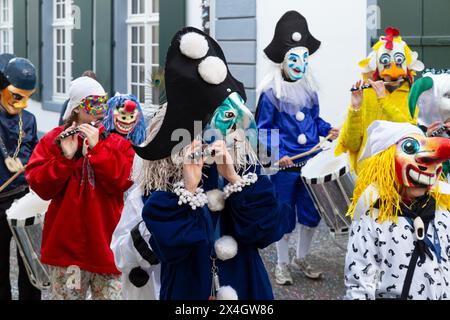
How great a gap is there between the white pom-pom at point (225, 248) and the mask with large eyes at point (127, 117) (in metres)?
1.88

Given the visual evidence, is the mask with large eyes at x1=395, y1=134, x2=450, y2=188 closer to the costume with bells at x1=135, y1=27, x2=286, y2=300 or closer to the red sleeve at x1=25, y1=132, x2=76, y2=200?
the costume with bells at x1=135, y1=27, x2=286, y2=300

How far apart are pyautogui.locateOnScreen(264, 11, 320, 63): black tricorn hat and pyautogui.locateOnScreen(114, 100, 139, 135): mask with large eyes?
150 centimetres

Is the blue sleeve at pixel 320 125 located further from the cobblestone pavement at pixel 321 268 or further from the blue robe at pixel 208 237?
the blue robe at pixel 208 237

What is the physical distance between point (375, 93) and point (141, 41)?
6.22m

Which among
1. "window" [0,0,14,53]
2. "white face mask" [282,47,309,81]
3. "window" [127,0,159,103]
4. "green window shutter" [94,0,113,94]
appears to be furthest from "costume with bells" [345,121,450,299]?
"window" [0,0,14,53]

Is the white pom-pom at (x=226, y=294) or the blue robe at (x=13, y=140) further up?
the blue robe at (x=13, y=140)

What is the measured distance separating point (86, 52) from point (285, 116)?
20.5ft

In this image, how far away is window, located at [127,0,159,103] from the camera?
10352 millimetres

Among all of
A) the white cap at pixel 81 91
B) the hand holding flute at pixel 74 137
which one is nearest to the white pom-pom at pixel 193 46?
the hand holding flute at pixel 74 137

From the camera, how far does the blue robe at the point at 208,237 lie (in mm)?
2688

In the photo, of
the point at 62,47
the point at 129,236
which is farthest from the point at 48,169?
the point at 62,47

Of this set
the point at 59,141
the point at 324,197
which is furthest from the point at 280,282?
the point at 59,141

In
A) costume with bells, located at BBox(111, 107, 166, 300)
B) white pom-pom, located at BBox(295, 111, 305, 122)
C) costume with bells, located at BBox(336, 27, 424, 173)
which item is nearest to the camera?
costume with bells, located at BBox(111, 107, 166, 300)

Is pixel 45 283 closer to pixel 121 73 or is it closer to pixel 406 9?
pixel 406 9
